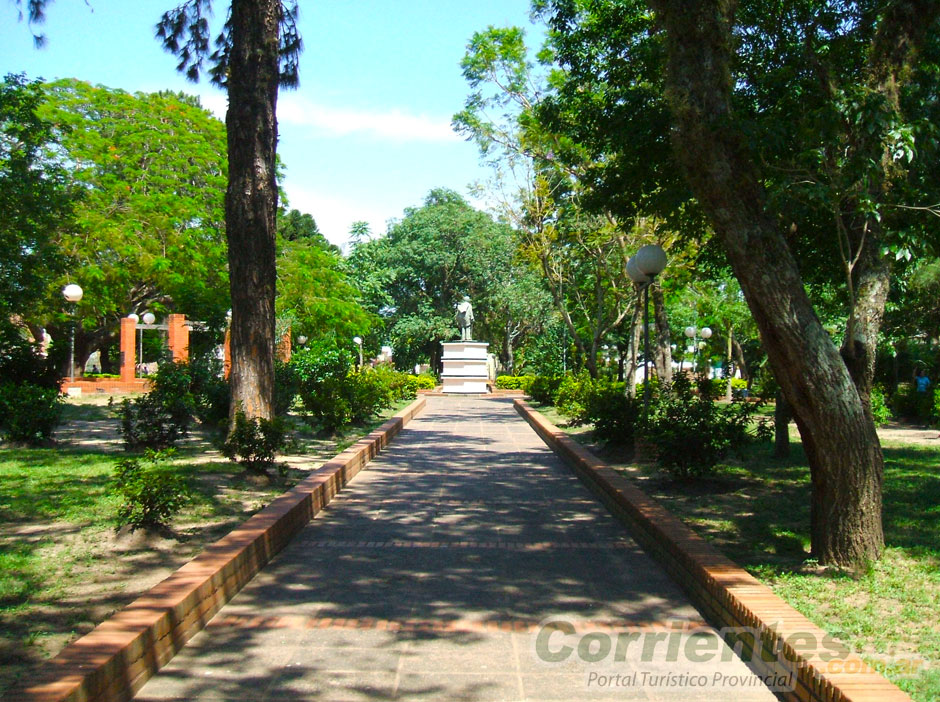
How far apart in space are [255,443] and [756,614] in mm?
6018

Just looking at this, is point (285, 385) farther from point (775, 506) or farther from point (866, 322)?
point (866, 322)

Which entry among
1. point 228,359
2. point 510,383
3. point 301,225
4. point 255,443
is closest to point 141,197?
point 228,359

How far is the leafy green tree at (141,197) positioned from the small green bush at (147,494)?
20.1 m

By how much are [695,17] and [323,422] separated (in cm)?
1020

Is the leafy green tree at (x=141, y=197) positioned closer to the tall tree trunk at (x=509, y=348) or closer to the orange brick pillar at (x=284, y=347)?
the orange brick pillar at (x=284, y=347)

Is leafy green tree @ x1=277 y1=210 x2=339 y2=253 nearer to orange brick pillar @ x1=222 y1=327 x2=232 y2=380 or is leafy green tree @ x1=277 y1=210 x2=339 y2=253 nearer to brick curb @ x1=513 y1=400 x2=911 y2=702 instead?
orange brick pillar @ x1=222 y1=327 x2=232 y2=380

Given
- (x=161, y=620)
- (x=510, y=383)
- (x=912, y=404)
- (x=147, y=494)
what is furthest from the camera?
(x=510, y=383)

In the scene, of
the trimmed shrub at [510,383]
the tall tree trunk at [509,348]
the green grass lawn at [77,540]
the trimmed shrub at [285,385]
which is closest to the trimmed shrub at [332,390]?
the trimmed shrub at [285,385]

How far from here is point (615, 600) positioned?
19.5ft

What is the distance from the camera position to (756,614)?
4711 mm

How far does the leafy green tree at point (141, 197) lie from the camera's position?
2792 centimetres

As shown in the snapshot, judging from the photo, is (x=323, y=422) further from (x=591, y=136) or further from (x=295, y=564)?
(x=295, y=564)

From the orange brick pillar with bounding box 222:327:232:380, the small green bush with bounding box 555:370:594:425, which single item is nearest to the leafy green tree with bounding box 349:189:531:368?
the orange brick pillar with bounding box 222:327:232:380

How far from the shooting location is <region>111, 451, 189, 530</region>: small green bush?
648 cm
